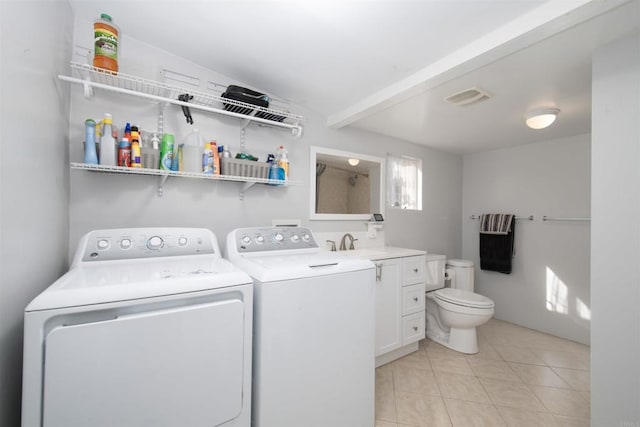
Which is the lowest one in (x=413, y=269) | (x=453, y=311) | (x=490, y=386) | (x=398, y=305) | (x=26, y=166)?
(x=490, y=386)

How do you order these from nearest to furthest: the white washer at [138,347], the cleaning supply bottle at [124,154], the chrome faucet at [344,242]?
the white washer at [138,347] < the cleaning supply bottle at [124,154] < the chrome faucet at [344,242]

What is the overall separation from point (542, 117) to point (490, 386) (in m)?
2.09

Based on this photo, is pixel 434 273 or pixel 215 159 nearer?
pixel 215 159

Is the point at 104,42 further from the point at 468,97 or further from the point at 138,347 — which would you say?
the point at 468,97

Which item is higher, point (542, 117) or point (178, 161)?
point (542, 117)

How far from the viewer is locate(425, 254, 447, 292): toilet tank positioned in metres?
2.68

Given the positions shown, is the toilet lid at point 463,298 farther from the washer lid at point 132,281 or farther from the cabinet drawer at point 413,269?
the washer lid at point 132,281

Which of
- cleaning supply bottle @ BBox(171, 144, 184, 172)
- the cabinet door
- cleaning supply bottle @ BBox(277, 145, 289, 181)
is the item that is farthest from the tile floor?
cleaning supply bottle @ BBox(171, 144, 184, 172)

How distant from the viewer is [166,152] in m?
1.48

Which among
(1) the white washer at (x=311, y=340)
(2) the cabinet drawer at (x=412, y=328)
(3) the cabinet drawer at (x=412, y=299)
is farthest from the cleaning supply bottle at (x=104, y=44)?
(2) the cabinet drawer at (x=412, y=328)

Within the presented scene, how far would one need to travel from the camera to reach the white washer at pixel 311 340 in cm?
110

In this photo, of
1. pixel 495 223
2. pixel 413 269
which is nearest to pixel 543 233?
pixel 495 223

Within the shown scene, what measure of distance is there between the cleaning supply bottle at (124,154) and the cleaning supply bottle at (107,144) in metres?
0.03

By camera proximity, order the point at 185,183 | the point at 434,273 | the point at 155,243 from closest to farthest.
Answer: the point at 155,243
the point at 185,183
the point at 434,273
